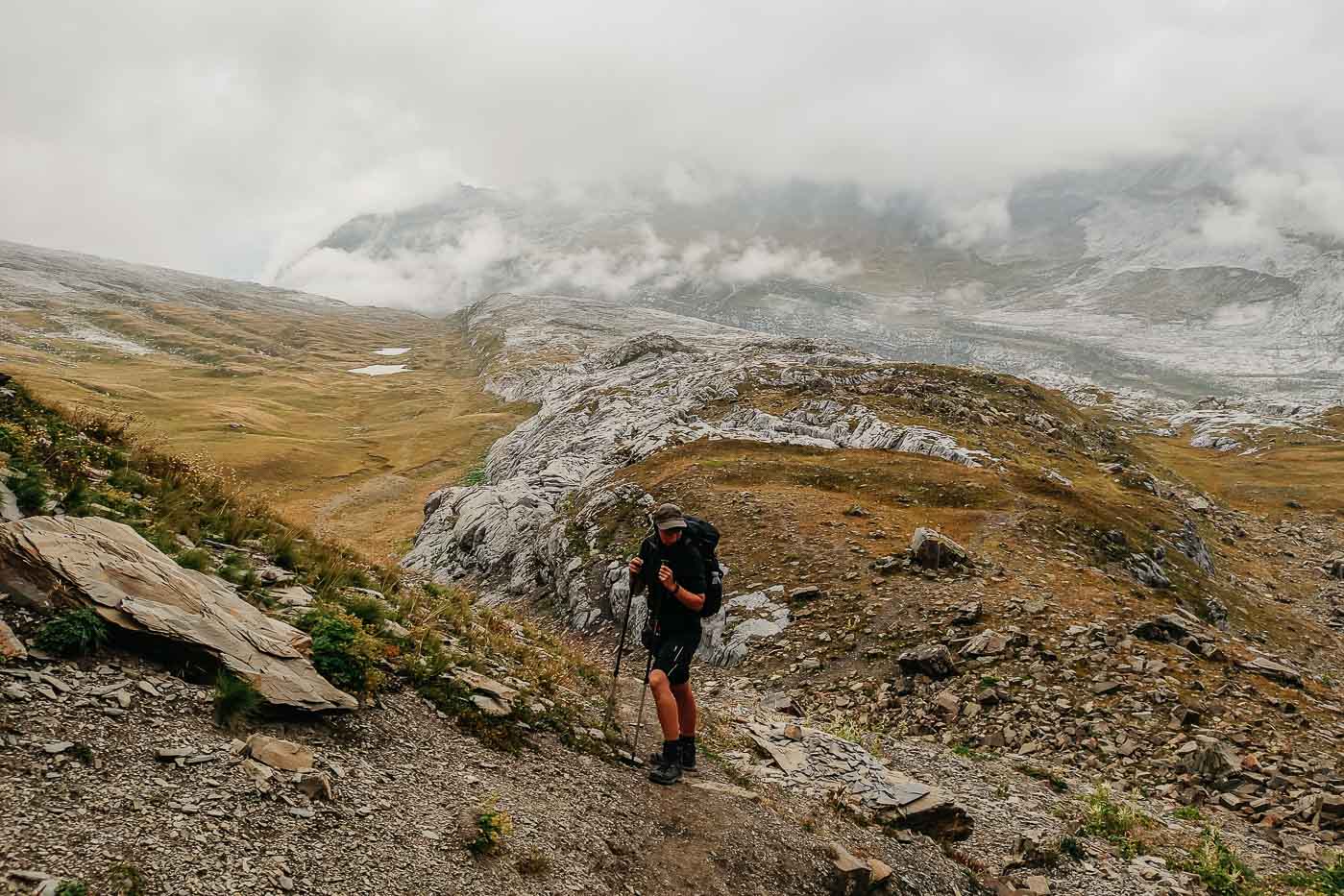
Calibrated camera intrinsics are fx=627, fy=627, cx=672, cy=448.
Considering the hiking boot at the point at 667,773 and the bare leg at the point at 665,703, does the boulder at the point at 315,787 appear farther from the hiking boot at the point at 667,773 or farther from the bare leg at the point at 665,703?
the hiking boot at the point at 667,773

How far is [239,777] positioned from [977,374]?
67016mm

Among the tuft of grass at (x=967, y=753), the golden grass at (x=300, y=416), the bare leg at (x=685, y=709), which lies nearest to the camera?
the bare leg at (x=685, y=709)

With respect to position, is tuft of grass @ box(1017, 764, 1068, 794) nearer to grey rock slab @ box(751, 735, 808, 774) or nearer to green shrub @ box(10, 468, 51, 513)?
grey rock slab @ box(751, 735, 808, 774)

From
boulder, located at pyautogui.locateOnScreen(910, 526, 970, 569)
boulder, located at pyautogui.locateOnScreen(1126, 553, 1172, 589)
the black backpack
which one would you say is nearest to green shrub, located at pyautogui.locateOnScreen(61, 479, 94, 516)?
the black backpack

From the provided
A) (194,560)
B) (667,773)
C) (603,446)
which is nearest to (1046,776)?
(667,773)

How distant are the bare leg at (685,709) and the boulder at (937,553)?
52.6ft

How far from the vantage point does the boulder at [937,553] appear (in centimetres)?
2395

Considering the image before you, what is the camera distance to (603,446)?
49.6 m

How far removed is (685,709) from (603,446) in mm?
39382

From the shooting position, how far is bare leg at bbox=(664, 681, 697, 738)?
10.7 meters

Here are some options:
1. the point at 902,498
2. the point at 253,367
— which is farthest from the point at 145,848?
the point at 253,367

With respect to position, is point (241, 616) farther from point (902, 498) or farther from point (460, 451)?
point (460, 451)

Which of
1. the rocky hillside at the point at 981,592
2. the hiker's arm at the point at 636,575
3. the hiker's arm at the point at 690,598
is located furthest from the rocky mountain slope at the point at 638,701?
the hiker's arm at the point at 690,598

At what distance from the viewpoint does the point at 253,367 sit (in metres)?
165
